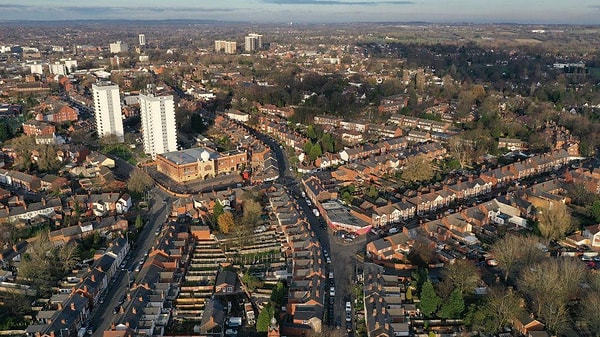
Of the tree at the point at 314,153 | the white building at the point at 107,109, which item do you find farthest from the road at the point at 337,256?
the white building at the point at 107,109

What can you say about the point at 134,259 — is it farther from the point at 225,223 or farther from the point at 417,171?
the point at 417,171

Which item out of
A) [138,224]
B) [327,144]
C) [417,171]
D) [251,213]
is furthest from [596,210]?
[138,224]

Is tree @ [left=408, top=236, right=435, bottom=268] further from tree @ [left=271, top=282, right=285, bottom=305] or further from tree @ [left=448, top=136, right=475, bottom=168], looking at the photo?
tree @ [left=448, top=136, right=475, bottom=168]

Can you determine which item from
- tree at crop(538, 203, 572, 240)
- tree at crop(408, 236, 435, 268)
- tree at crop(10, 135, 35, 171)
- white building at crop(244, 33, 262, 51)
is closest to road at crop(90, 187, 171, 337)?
tree at crop(10, 135, 35, 171)

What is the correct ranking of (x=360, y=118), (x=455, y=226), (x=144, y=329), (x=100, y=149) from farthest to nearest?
(x=360, y=118)
(x=100, y=149)
(x=455, y=226)
(x=144, y=329)

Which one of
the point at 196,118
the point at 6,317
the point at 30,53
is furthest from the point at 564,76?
the point at 30,53

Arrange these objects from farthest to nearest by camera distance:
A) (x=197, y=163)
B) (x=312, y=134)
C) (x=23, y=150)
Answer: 1. (x=312, y=134)
2. (x=23, y=150)
3. (x=197, y=163)

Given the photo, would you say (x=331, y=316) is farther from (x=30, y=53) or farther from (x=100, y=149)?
(x=30, y=53)
